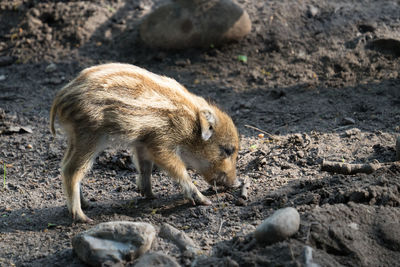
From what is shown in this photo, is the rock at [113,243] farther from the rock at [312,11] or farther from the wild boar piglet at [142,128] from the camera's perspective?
the rock at [312,11]

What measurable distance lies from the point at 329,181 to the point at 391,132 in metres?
1.95

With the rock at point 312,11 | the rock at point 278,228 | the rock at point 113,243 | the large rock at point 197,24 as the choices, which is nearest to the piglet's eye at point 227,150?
the rock at point 113,243

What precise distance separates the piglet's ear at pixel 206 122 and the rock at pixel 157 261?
166cm

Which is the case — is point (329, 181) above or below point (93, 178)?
above

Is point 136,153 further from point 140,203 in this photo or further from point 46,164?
point 46,164

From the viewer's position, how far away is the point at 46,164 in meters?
6.12

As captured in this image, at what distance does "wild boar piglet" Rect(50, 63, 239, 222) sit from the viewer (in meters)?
4.61

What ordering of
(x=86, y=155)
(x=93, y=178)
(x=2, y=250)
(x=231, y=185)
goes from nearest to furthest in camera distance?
(x=2, y=250) → (x=86, y=155) → (x=231, y=185) → (x=93, y=178)

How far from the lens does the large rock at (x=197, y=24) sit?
28.1 ft

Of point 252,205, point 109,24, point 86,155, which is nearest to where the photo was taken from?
point 86,155

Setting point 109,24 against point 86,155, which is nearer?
point 86,155

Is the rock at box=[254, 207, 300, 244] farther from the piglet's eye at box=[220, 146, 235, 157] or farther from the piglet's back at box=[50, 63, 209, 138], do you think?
the piglet's eye at box=[220, 146, 235, 157]

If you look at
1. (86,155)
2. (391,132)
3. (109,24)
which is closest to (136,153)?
(86,155)

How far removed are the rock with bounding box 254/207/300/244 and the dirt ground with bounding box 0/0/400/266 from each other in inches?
2.8
